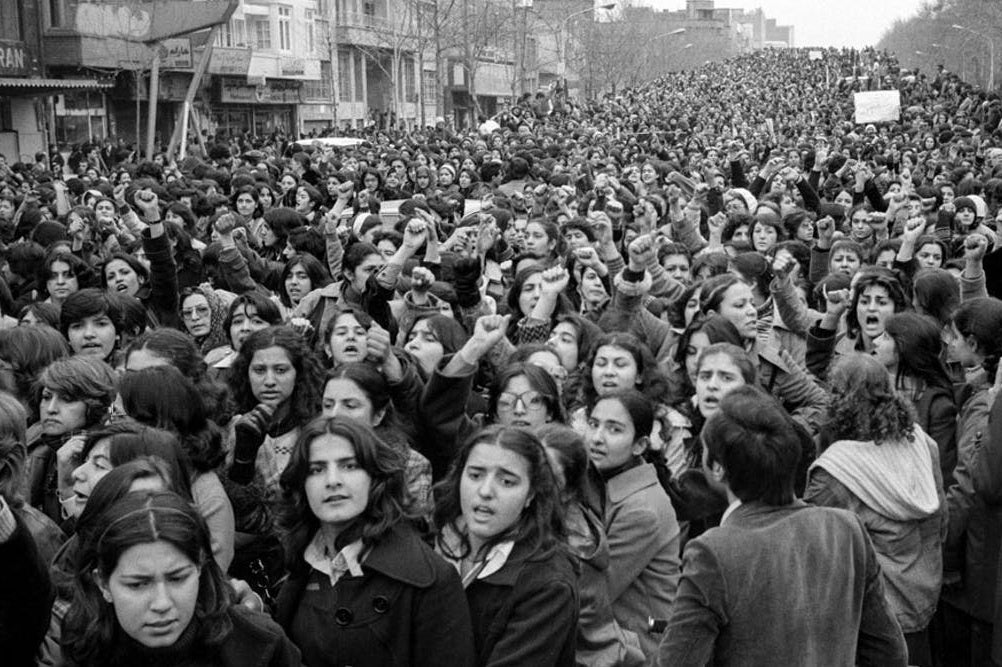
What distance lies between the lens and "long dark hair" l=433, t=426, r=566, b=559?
3.25 meters

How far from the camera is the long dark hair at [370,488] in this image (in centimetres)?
325

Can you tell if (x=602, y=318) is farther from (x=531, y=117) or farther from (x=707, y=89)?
(x=707, y=89)

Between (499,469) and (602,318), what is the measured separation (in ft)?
10.2

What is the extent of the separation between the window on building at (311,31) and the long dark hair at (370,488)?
49.1 m

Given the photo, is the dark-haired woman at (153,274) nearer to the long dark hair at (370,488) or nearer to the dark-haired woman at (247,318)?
the dark-haired woman at (247,318)

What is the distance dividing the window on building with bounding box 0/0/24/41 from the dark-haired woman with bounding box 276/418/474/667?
92.4 ft

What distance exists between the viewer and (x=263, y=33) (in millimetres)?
47375

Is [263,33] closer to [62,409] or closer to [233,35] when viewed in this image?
[233,35]

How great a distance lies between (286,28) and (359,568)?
158ft

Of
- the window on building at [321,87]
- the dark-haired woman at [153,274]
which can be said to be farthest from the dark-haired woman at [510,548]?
the window on building at [321,87]

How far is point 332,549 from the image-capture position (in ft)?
10.6

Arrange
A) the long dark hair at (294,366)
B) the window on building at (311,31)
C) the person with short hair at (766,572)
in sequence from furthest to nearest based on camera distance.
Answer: the window on building at (311,31), the long dark hair at (294,366), the person with short hair at (766,572)

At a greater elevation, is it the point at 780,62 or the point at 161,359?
the point at 780,62

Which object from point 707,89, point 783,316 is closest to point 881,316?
point 783,316
